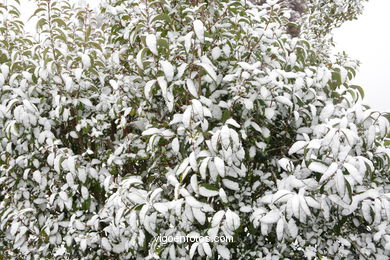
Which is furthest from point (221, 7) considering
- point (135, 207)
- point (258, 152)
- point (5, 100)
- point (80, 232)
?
point (80, 232)

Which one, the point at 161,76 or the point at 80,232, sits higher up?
the point at 161,76

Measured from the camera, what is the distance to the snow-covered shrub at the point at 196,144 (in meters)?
1.94

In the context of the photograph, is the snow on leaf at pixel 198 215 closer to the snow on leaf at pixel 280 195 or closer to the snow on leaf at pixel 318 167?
the snow on leaf at pixel 280 195

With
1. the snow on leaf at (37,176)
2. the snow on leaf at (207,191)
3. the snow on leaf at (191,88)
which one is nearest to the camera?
the snow on leaf at (207,191)

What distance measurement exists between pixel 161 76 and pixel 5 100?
137cm

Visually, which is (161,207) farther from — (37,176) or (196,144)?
(37,176)

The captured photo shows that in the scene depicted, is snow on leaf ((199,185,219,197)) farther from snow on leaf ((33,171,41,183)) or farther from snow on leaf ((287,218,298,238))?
snow on leaf ((33,171,41,183))

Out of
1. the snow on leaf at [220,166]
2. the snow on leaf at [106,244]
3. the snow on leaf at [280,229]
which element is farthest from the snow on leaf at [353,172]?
the snow on leaf at [106,244]

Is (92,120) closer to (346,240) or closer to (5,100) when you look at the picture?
(5,100)

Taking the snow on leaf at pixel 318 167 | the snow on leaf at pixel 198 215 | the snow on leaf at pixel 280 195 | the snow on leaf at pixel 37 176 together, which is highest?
the snow on leaf at pixel 318 167

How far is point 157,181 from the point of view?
8.72ft

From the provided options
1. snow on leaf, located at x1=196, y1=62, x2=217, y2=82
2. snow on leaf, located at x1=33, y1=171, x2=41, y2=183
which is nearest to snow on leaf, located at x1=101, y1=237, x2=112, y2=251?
snow on leaf, located at x1=33, y1=171, x2=41, y2=183

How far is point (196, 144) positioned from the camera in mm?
1998

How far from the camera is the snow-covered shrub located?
1.94 meters
